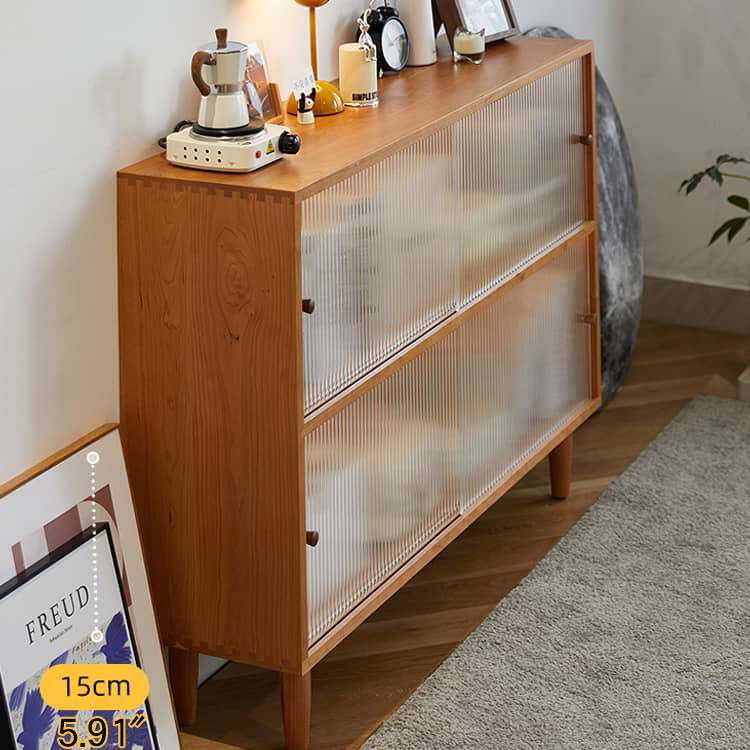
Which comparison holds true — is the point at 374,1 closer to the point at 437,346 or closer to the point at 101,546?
the point at 437,346

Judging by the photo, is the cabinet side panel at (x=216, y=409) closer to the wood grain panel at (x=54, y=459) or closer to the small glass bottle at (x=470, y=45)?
the wood grain panel at (x=54, y=459)

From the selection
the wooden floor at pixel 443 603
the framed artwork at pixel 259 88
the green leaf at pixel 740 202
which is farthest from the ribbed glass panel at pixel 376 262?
the green leaf at pixel 740 202

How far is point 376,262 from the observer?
84.8 inches

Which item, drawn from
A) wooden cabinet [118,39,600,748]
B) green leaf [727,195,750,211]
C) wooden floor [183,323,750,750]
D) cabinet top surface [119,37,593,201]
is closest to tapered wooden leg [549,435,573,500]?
wooden floor [183,323,750,750]

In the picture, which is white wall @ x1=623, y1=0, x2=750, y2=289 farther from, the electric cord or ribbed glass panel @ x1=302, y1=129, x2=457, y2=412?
the electric cord

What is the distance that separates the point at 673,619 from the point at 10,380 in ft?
4.70

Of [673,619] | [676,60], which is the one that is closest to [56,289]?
[673,619]

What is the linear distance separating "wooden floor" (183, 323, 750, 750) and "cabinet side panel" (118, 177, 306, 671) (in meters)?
0.25

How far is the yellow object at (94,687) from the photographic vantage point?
191cm

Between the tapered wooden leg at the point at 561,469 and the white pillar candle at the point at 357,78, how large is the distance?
1.06m

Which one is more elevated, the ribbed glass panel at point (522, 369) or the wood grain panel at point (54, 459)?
the wood grain panel at point (54, 459)

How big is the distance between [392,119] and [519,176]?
1.47ft

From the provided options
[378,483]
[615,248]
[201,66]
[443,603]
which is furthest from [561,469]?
[201,66]

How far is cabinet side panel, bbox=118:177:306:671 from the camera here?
1.91m
